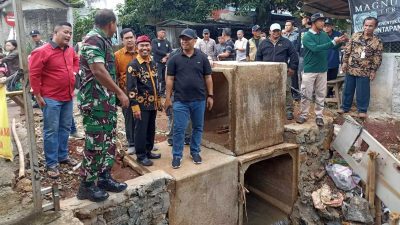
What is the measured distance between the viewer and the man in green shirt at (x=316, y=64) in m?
5.83

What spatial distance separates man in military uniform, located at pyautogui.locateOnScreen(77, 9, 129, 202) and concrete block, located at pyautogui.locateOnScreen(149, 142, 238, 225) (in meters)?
1.27

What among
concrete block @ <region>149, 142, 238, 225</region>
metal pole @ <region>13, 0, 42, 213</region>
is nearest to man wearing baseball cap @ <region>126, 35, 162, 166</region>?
concrete block @ <region>149, 142, 238, 225</region>

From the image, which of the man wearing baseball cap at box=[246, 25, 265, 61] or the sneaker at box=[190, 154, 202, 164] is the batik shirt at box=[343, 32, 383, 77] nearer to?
the man wearing baseball cap at box=[246, 25, 265, 61]

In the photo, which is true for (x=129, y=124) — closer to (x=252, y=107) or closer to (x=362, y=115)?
(x=252, y=107)

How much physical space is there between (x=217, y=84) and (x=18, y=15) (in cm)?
410

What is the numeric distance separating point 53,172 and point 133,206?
1162 millimetres

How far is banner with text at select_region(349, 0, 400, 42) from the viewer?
7051mm

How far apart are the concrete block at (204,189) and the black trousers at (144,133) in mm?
246

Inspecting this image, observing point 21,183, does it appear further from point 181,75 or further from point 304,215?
point 304,215

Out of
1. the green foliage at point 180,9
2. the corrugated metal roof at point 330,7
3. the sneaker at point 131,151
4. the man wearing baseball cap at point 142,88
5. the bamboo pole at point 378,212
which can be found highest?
the green foliage at point 180,9

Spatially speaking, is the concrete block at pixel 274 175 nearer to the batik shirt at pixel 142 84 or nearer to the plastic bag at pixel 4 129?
the batik shirt at pixel 142 84

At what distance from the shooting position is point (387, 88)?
7.29 m

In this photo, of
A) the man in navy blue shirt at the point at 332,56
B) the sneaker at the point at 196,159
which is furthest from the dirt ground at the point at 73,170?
the man in navy blue shirt at the point at 332,56

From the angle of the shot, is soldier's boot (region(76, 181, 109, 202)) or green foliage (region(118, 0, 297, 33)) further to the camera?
green foliage (region(118, 0, 297, 33))
